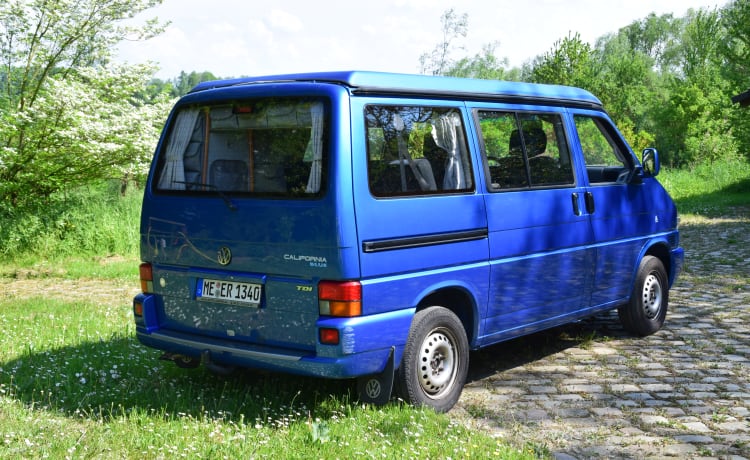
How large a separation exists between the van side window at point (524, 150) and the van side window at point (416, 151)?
310 millimetres

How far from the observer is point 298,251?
4652mm

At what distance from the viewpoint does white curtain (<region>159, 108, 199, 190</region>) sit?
211 inches

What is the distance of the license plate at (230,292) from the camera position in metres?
4.90

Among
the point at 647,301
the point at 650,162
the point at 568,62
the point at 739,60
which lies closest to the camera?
the point at 650,162

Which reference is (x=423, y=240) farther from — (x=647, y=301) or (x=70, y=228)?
(x=70, y=228)

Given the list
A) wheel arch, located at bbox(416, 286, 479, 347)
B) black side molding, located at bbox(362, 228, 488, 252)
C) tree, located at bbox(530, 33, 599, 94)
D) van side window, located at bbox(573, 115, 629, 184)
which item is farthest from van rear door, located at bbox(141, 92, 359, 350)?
tree, located at bbox(530, 33, 599, 94)

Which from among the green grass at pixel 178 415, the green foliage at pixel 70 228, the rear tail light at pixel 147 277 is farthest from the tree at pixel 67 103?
the rear tail light at pixel 147 277

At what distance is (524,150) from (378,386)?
7.42 feet

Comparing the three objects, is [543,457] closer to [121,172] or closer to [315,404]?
[315,404]

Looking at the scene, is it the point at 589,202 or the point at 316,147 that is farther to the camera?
the point at 589,202

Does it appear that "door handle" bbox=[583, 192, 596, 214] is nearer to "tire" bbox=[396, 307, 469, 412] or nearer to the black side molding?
the black side molding

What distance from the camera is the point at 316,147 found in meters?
4.68

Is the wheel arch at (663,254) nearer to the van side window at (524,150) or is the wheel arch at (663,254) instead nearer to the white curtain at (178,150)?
the van side window at (524,150)

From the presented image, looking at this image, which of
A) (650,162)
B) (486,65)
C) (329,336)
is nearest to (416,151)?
(329,336)
